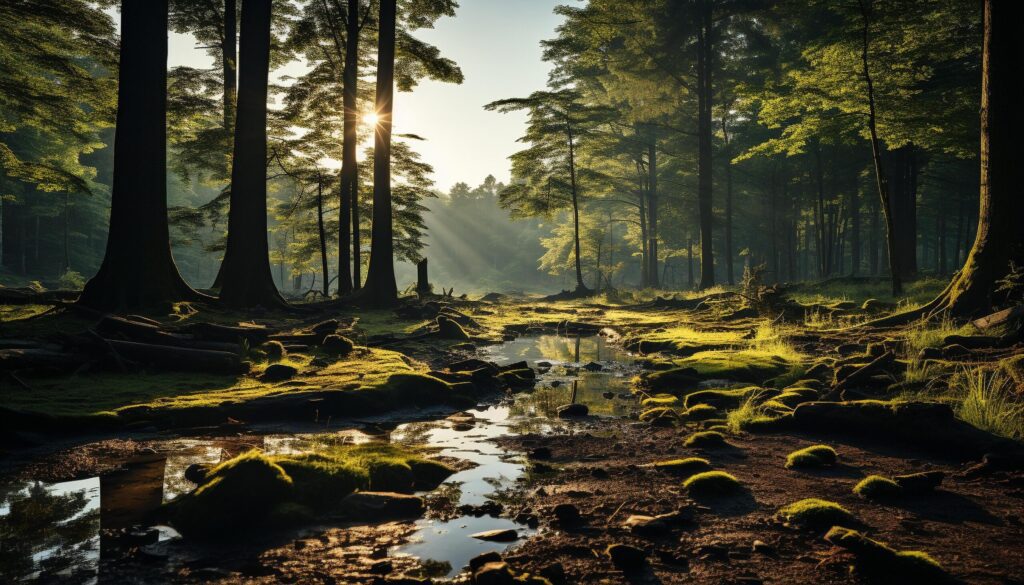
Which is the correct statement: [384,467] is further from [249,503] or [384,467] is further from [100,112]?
[100,112]

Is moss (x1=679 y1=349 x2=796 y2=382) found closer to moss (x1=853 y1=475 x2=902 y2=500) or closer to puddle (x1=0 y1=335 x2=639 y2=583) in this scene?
puddle (x1=0 y1=335 x2=639 y2=583)

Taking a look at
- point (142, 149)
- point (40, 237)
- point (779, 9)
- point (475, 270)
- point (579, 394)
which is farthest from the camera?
point (475, 270)

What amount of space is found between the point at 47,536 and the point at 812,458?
6106 mm

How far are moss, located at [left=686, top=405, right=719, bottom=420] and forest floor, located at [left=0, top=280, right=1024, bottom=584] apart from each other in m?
0.03

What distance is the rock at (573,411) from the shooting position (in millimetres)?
7980

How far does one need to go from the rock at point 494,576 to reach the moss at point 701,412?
517 centimetres

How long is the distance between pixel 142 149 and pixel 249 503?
1061 centimetres

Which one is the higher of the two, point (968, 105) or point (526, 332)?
point (968, 105)

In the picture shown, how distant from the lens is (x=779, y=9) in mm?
24625

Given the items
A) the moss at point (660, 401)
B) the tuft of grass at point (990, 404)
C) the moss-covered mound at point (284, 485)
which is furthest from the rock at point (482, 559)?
the tuft of grass at point (990, 404)

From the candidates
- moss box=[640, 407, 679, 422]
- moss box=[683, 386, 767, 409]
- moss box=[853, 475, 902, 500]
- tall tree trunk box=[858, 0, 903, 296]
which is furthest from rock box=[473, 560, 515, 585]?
tall tree trunk box=[858, 0, 903, 296]

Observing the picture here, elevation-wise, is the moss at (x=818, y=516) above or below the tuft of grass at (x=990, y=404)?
below

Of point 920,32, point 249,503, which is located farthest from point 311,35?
point 249,503

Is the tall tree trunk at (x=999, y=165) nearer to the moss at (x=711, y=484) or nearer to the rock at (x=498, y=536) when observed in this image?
the moss at (x=711, y=484)
